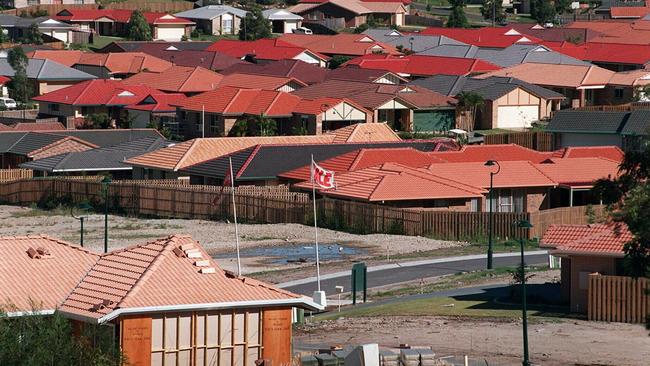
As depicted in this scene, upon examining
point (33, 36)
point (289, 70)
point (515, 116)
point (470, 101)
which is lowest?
point (515, 116)

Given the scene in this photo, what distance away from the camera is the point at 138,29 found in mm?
154625

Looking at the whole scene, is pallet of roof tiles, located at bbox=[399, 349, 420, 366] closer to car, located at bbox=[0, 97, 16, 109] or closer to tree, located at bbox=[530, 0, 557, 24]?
car, located at bbox=[0, 97, 16, 109]

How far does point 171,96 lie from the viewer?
110812 millimetres

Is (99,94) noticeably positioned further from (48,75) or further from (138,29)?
(138,29)

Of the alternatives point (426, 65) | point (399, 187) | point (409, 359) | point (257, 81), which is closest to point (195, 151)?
point (399, 187)

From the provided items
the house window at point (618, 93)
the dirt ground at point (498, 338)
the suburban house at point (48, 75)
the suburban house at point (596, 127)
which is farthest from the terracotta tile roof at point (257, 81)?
the dirt ground at point (498, 338)

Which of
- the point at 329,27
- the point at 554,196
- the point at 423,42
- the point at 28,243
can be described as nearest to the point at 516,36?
the point at 423,42

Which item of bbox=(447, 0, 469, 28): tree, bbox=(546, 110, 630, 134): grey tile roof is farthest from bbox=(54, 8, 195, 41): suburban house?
bbox=(546, 110, 630, 134): grey tile roof

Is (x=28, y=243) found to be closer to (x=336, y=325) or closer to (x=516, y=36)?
(x=336, y=325)

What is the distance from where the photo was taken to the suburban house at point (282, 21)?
167 meters

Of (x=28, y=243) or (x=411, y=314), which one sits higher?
(x=28, y=243)

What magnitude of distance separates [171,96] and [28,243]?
7455 cm

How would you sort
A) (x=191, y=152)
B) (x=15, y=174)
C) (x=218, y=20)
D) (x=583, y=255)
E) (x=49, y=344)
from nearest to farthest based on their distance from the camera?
1. (x=49, y=344)
2. (x=583, y=255)
3. (x=191, y=152)
4. (x=15, y=174)
5. (x=218, y=20)

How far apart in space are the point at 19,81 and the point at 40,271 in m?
88.9
